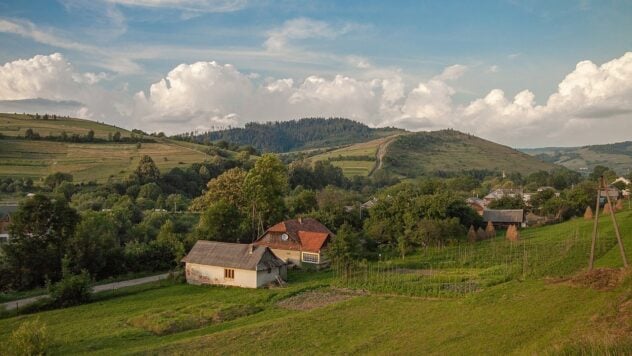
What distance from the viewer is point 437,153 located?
186m

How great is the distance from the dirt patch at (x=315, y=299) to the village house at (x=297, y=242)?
10.5 m

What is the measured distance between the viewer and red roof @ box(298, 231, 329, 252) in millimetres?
44125

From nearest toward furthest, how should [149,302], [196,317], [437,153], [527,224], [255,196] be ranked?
[196,317] < [149,302] < [255,196] < [527,224] < [437,153]

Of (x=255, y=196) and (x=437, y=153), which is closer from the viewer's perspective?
(x=255, y=196)

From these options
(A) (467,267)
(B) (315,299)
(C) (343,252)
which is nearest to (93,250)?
(C) (343,252)

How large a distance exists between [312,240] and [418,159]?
13448 centimetres

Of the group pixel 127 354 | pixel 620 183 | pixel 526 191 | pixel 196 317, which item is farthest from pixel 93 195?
pixel 620 183

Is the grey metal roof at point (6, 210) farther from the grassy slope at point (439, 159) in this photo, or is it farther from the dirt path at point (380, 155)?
the grassy slope at point (439, 159)

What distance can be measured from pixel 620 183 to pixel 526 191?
757 inches

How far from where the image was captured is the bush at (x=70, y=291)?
33094 mm

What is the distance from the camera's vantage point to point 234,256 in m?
38.4

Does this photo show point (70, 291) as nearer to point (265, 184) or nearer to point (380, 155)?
point (265, 184)

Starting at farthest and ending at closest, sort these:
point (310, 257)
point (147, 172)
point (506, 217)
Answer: point (147, 172)
point (506, 217)
point (310, 257)

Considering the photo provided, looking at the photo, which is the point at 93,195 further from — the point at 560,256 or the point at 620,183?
the point at 620,183
